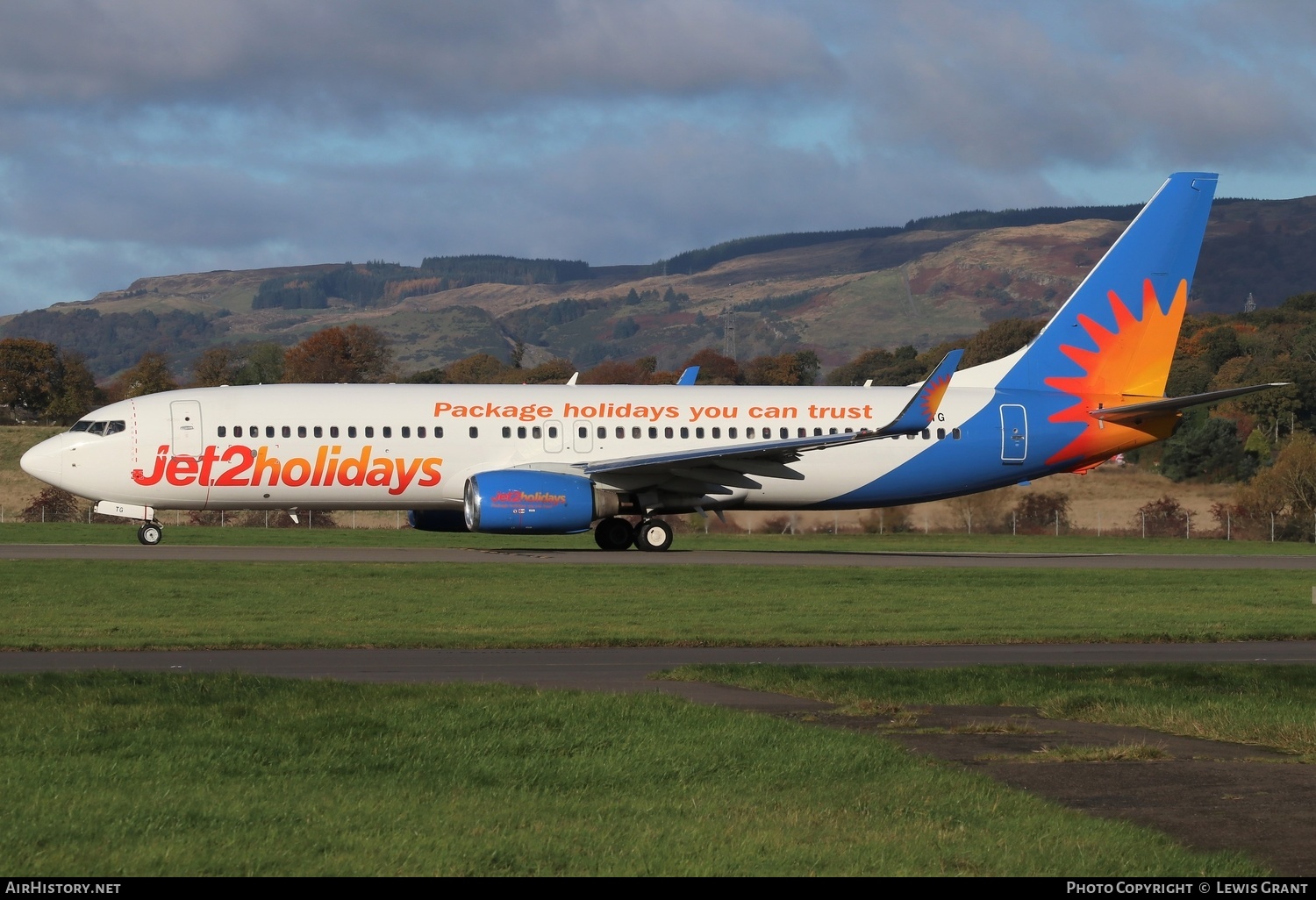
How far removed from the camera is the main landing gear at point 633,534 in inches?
1523

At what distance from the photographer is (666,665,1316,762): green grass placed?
13.6m

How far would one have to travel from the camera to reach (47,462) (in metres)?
36.9

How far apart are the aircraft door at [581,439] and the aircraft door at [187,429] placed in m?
8.66

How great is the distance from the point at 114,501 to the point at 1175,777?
31.0 metres

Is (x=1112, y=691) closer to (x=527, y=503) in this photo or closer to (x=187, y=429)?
(x=527, y=503)

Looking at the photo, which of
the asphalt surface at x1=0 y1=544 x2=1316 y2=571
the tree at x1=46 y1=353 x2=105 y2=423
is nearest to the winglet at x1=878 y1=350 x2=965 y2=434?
the asphalt surface at x1=0 y1=544 x2=1316 y2=571

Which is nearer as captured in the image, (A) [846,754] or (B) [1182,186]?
(A) [846,754]

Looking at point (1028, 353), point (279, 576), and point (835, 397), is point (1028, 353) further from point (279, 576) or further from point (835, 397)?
point (279, 576)

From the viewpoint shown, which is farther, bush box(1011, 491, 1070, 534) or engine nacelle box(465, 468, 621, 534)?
bush box(1011, 491, 1070, 534)

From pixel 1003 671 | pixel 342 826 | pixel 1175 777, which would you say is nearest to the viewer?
pixel 342 826

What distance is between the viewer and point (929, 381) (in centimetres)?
3603

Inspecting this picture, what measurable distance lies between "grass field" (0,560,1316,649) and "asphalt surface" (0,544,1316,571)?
1.91m

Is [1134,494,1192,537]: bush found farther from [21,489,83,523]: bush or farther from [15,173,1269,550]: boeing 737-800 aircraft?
[21,489,83,523]: bush
